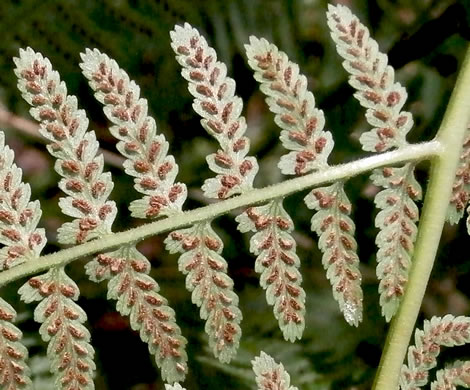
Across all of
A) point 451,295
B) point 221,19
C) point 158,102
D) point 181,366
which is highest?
point 221,19

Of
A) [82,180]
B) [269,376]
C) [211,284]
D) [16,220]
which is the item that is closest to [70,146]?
[82,180]

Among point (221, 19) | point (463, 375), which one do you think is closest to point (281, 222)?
point (463, 375)

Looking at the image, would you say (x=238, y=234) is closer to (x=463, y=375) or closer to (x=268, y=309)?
(x=268, y=309)

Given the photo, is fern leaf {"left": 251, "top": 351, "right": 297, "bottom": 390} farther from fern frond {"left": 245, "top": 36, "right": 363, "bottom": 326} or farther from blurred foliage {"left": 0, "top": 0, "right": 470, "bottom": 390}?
blurred foliage {"left": 0, "top": 0, "right": 470, "bottom": 390}

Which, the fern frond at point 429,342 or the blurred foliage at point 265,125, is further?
the blurred foliage at point 265,125

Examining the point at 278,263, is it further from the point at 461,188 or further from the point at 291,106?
the point at 461,188

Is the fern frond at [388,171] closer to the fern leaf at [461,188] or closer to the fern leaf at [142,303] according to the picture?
the fern leaf at [461,188]

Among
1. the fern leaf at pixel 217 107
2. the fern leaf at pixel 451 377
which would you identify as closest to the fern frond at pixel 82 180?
the fern leaf at pixel 217 107
